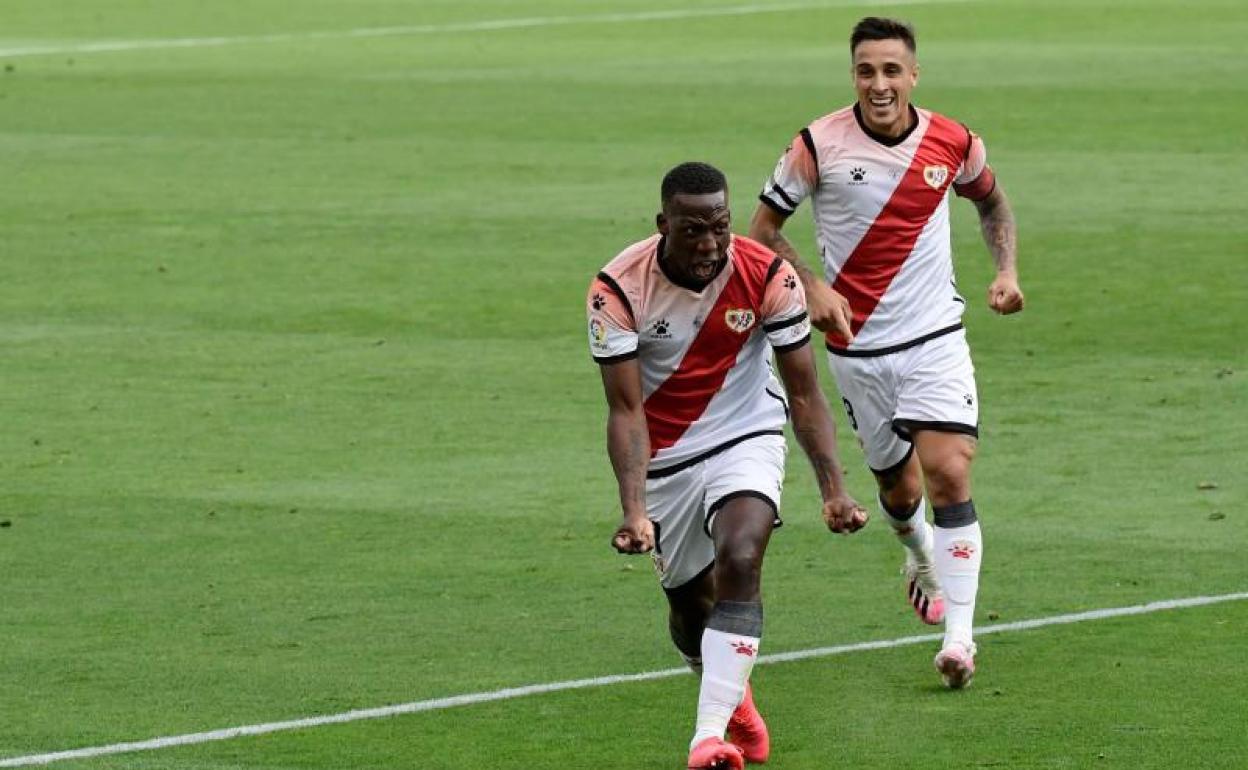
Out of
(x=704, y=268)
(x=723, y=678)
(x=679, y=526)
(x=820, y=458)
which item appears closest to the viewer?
(x=723, y=678)

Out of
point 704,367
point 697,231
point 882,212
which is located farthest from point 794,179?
point 697,231

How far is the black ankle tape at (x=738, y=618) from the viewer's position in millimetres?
9148

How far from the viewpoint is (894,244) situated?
11.2 m

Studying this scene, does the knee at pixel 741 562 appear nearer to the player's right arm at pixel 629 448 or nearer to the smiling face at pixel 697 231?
the player's right arm at pixel 629 448

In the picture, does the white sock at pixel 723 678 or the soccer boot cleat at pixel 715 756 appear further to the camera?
the white sock at pixel 723 678

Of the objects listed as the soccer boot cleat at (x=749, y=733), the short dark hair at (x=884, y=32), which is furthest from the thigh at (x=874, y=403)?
the soccer boot cleat at (x=749, y=733)

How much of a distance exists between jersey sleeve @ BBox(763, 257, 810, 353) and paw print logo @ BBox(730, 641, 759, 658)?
1002mm

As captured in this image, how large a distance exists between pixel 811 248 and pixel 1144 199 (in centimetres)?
381

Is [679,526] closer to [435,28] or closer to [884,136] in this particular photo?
[884,136]

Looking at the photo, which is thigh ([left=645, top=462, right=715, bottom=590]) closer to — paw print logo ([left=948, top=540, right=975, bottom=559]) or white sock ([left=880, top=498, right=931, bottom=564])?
paw print logo ([left=948, top=540, right=975, bottom=559])

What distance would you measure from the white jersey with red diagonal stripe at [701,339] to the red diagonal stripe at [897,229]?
1.45 metres

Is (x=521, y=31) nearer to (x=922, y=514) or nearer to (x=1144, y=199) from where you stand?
(x=1144, y=199)

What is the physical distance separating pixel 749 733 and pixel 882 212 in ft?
8.33

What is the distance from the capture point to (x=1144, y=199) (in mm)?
24516
